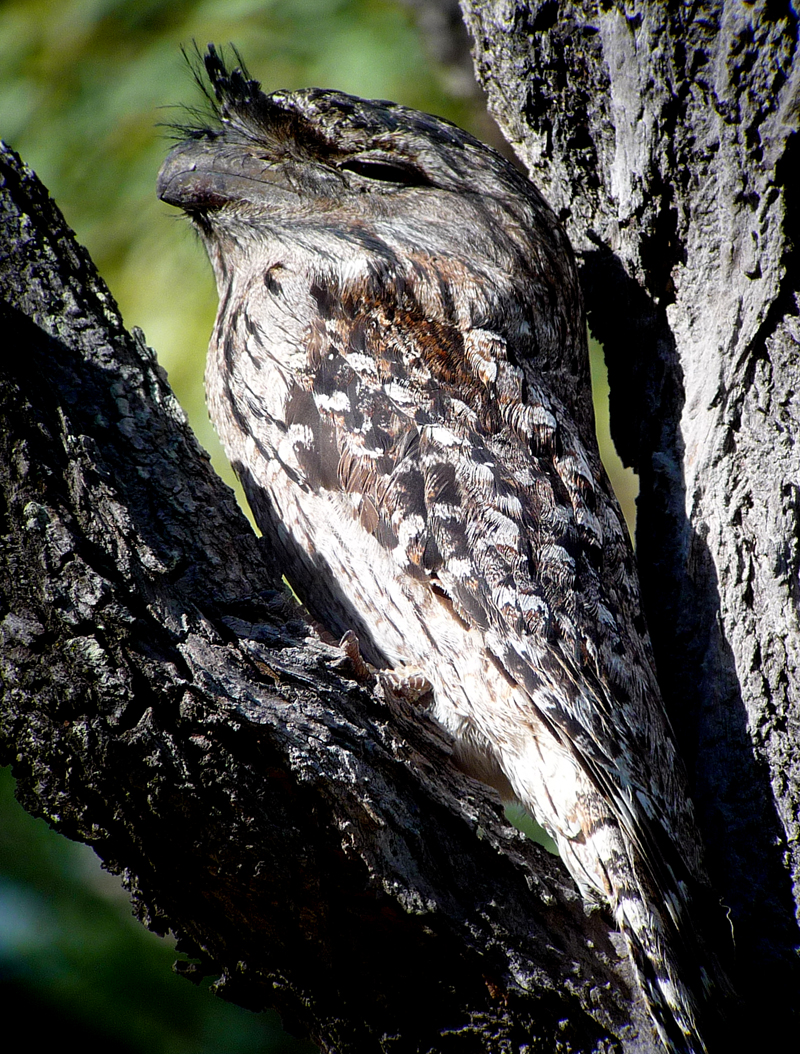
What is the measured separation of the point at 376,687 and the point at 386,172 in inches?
59.4

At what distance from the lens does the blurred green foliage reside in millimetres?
3117

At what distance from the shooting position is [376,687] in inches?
58.5

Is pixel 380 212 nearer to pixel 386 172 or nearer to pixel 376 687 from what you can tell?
pixel 386 172

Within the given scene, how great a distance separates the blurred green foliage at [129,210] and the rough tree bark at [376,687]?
1.29m

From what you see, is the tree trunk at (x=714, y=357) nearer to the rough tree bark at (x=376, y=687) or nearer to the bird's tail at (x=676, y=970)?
the rough tree bark at (x=376, y=687)

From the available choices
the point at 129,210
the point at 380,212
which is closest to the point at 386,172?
the point at 380,212

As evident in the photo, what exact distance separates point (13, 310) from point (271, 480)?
2.21 feet

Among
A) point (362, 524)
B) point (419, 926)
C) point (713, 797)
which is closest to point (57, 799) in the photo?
point (419, 926)

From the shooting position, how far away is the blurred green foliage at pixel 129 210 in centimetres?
312

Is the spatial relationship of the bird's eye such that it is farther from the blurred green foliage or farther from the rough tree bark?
the blurred green foliage

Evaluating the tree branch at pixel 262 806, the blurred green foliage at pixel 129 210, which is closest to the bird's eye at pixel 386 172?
the blurred green foliage at pixel 129 210

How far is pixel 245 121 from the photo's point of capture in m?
2.33

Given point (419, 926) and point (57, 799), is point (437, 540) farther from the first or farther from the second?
point (57, 799)

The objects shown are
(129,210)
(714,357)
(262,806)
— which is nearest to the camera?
(262,806)
